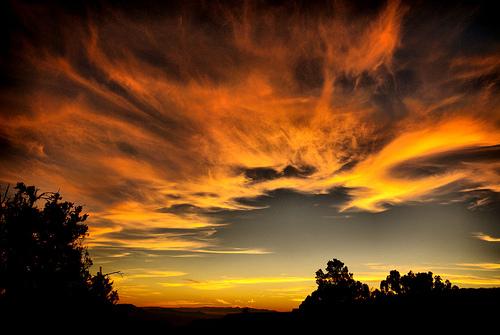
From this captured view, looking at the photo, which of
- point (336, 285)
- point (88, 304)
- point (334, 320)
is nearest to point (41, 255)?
point (88, 304)

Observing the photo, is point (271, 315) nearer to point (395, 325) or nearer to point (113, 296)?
point (395, 325)

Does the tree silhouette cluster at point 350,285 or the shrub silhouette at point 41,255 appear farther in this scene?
the tree silhouette cluster at point 350,285

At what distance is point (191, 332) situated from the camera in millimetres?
22766

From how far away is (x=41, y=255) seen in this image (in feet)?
83.7

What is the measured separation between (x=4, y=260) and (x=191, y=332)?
15.6 metres

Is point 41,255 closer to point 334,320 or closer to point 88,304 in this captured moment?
point 88,304

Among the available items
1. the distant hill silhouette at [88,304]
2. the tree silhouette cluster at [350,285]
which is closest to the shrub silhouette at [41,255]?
the distant hill silhouette at [88,304]

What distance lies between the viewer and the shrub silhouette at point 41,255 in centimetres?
2284

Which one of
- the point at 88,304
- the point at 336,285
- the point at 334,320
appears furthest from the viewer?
the point at 336,285

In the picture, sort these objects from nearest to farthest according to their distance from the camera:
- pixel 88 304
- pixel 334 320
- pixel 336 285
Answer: pixel 334 320, pixel 88 304, pixel 336 285

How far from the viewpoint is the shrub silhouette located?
74.9 ft

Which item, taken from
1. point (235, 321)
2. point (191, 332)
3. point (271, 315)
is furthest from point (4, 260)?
point (271, 315)

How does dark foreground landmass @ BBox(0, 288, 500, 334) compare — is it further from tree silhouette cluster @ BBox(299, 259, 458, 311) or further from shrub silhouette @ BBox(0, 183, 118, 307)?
tree silhouette cluster @ BBox(299, 259, 458, 311)

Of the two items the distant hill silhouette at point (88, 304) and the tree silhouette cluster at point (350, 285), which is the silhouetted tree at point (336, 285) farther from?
the distant hill silhouette at point (88, 304)
